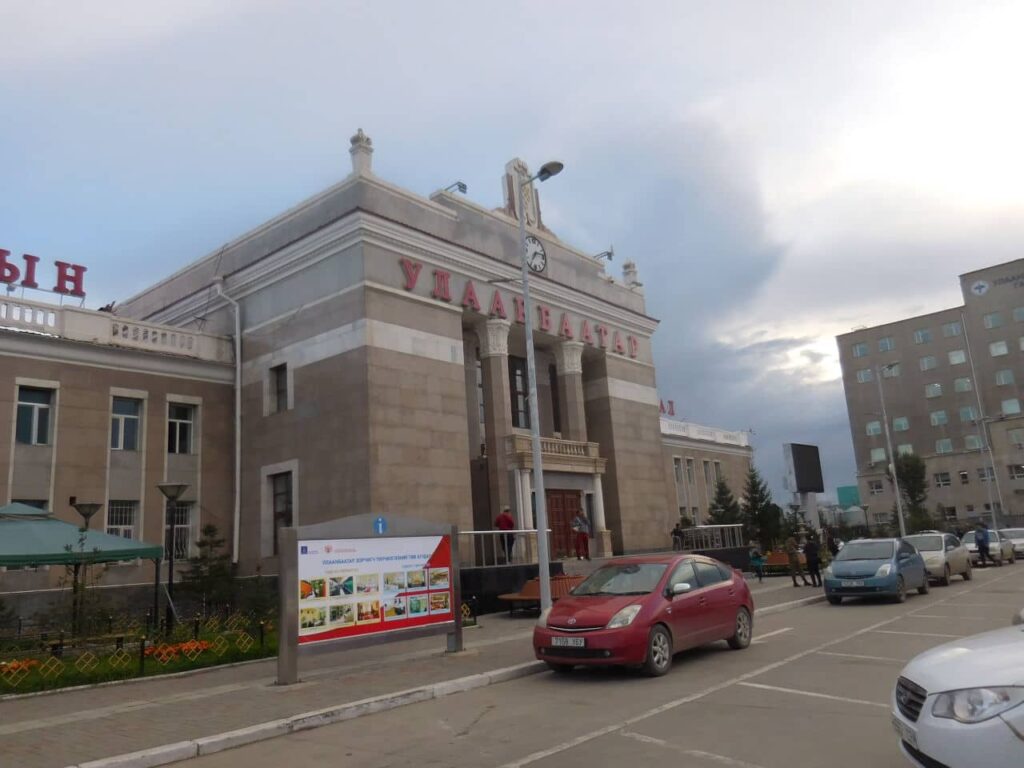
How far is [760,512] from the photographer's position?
50.6 metres

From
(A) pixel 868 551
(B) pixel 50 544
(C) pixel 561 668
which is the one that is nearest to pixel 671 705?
(C) pixel 561 668

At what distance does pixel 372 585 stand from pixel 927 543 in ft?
62.8

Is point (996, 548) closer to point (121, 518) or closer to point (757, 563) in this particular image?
point (757, 563)

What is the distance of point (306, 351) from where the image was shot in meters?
24.5

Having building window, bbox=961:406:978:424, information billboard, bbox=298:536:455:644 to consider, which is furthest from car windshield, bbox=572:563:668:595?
building window, bbox=961:406:978:424

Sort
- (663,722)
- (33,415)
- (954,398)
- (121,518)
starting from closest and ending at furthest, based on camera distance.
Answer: (663,722)
(33,415)
(121,518)
(954,398)

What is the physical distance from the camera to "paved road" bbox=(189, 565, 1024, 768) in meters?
6.68

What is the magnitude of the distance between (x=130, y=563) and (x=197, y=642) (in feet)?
33.0

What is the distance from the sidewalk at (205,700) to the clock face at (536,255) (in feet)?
57.0

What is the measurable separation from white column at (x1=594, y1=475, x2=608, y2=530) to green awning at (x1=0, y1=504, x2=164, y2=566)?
1755 centimetres

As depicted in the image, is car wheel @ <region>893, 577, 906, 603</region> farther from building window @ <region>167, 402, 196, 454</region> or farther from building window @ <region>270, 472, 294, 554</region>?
building window @ <region>167, 402, 196, 454</region>

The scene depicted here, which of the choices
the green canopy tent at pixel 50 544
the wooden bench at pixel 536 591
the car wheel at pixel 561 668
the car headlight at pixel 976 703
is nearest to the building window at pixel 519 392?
the wooden bench at pixel 536 591

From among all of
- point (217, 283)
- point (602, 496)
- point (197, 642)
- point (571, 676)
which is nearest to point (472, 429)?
point (602, 496)

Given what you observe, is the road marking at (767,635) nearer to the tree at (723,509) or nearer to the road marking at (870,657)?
the road marking at (870,657)
